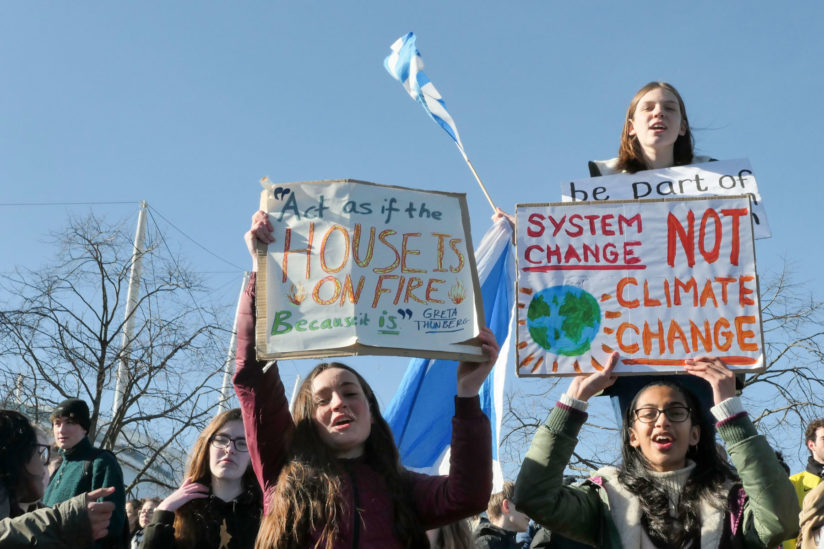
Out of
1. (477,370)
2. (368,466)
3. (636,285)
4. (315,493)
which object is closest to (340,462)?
(368,466)

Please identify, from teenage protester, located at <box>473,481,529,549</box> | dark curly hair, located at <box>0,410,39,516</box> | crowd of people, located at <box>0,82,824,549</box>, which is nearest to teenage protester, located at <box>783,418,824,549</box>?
teenage protester, located at <box>473,481,529,549</box>

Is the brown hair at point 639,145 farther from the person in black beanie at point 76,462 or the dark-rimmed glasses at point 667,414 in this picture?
the person in black beanie at point 76,462

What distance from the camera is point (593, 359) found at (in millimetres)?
3865

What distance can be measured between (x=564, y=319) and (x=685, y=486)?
82 cm

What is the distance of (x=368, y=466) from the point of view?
371cm

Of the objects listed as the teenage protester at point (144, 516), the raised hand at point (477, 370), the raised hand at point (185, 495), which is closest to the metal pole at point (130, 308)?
the teenage protester at point (144, 516)

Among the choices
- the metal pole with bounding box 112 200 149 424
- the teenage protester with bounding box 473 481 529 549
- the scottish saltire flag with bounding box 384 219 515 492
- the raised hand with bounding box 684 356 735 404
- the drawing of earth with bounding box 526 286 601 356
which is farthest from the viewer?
the metal pole with bounding box 112 200 149 424

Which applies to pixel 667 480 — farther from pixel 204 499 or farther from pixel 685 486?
pixel 204 499

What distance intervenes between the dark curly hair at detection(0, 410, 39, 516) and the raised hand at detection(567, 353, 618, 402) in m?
2.45

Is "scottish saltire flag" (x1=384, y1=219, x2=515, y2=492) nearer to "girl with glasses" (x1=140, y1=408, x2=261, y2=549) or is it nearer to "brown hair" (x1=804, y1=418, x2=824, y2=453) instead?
"girl with glasses" (x1=140, y1=408, x2=261, y2=549)

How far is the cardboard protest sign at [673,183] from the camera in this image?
473 cm

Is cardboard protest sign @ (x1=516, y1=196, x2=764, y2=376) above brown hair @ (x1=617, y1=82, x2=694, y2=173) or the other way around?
the other way around

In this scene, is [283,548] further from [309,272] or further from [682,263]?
[682,263]

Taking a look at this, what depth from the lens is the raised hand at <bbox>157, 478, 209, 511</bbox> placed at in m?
4.71
